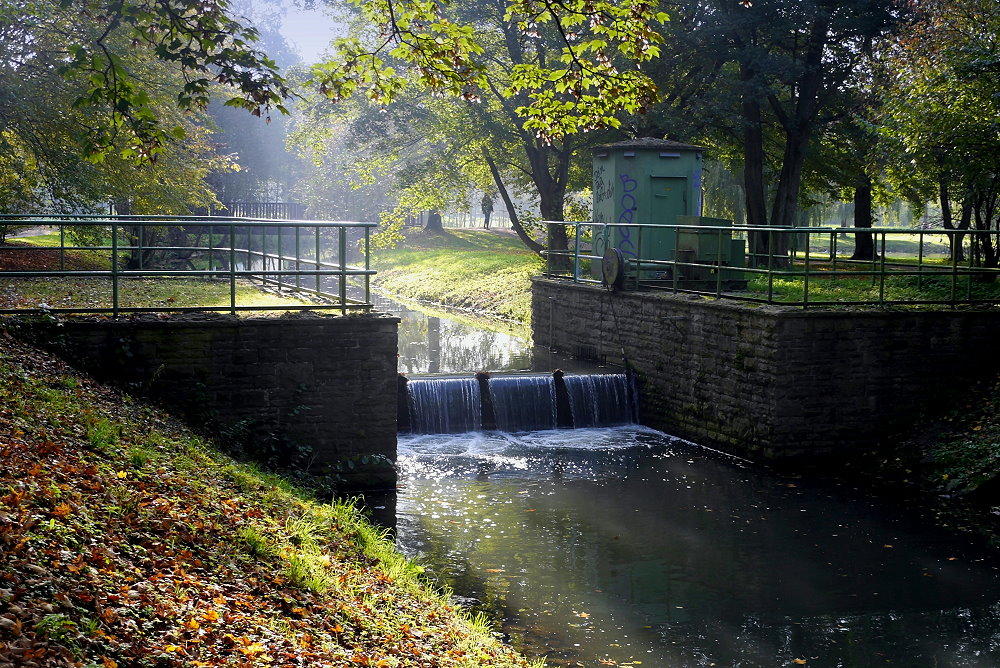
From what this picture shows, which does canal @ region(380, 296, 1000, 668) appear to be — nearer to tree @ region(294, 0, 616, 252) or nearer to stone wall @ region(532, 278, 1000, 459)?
stone wall @ region(532, 278, 1000, 459)

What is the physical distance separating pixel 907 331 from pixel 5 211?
18039 millimetres

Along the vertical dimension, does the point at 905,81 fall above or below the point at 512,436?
above

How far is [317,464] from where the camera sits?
13.1m

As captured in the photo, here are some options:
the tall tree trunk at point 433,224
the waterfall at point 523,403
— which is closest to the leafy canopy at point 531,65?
the waterfall at point 523,403

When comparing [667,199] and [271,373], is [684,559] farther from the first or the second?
[667,199]

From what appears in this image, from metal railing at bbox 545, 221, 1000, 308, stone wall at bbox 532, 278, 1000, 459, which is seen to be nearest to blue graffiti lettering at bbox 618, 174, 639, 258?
metal railing at bbox 545, 221, 1000, 308

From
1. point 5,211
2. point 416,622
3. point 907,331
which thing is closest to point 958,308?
point 907,331

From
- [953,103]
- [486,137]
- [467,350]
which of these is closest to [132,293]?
[467,350]

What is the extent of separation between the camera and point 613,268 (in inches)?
786

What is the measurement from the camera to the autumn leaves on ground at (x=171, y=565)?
5.92 m

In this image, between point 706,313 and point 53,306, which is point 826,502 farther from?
point 53,306

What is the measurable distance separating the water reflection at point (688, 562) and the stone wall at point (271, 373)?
1.06 meters

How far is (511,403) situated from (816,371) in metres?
5.15

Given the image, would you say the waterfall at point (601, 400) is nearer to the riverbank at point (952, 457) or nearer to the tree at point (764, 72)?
the riverbank at point (952, 457)
